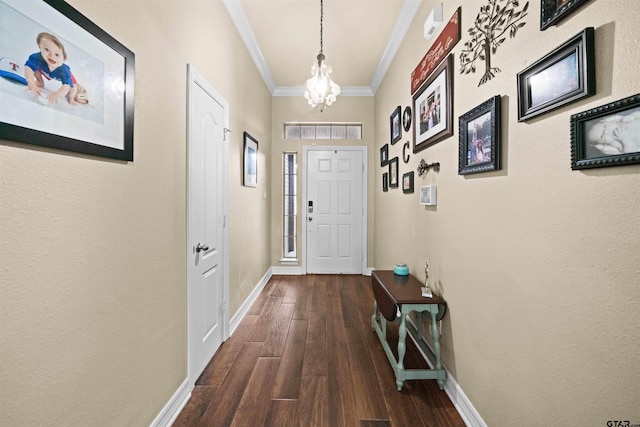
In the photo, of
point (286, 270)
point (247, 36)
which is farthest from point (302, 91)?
point (286, 270)

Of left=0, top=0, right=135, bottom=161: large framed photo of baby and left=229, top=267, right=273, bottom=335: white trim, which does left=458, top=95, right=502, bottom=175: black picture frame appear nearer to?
left=0, top=0, right=135, bottom=161: large framed photo of baby

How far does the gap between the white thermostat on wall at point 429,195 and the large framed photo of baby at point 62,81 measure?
73.4 inches

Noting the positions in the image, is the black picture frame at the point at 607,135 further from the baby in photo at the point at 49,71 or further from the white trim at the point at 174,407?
the white trim at the point at 174,407

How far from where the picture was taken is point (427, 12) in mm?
2303

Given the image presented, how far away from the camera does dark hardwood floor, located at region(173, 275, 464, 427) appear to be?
1646 mm

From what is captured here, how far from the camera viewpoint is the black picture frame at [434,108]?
6.15ft

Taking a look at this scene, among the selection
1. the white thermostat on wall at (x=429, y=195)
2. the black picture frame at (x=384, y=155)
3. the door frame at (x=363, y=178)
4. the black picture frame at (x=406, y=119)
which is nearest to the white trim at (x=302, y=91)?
the door frame at (x=363, y=178)

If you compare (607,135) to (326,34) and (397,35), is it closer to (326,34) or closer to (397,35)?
(397,35)

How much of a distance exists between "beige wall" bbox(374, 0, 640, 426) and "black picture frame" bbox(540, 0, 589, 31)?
2 centimetres

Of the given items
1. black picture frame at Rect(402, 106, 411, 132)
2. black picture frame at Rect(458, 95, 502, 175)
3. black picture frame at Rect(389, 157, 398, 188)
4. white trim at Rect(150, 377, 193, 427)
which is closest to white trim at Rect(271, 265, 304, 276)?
black picture frame at Rect(389, 157, 398, 188)

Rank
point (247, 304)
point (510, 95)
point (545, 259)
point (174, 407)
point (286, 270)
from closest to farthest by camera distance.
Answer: point (545, 259), point (510, 95), point (174, 407), point (247, 304), point (286, 270)

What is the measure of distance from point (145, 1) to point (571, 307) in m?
2.13

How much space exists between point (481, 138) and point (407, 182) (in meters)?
1.32

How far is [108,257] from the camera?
1158 millimetres
